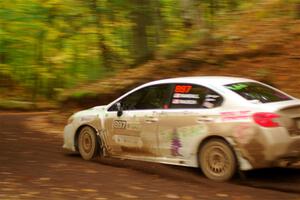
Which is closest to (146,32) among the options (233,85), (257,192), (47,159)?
(47,159)

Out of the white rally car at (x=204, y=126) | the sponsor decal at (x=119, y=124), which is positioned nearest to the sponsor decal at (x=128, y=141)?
the white rally car at (x=204, y=126)

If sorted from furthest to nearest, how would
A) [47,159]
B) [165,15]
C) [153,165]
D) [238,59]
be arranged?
[165,15] → [238,59] → [47,159] → [153,165]

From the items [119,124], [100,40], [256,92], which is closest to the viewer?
[256,92]

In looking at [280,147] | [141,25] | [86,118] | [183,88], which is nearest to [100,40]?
[141,25]

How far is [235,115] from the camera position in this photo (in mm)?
7797

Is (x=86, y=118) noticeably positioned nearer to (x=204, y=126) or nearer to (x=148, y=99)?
(x=148, y=99)

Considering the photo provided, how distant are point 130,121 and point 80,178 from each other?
153 cm

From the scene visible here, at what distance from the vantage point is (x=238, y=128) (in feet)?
25.2

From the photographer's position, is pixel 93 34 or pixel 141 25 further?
pixel 93 34

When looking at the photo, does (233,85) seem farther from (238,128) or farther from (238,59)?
(238,59)

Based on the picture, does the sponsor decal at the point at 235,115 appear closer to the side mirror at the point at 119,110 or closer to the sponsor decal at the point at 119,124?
the sponsor decal at the point at 119,124

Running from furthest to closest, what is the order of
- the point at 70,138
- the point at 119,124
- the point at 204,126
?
A: the point at 70,138 → the point at 119,124 → the point at 204,126

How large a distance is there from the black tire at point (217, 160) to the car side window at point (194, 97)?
62cm

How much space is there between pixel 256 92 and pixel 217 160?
1290 mm
